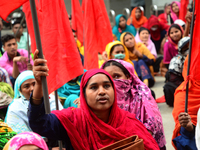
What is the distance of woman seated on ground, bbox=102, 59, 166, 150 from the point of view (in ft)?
8.04

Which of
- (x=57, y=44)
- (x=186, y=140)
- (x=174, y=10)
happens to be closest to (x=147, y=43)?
(x=174, y=10)

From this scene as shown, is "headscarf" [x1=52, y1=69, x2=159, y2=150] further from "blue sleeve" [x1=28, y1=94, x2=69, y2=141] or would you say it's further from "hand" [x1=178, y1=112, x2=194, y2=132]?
"hand" [x1=178, y1=112, x2=194, y2=132]

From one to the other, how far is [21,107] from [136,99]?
45.6 inches

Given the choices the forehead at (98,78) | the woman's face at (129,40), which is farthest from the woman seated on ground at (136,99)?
the woman's face at (129,40)

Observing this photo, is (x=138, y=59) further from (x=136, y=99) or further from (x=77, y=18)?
(x=136, y=99)

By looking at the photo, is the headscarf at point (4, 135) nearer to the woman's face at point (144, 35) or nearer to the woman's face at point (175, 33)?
the woman's face at point (175, 33)

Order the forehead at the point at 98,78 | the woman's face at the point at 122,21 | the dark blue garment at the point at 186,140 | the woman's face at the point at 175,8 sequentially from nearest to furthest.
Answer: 1. the forehead at the point at 98,78
2. the dark blue garment at the point at 186,140
3. the woman's face at the point at 122,21
4. the woman's face at the point at 175,8

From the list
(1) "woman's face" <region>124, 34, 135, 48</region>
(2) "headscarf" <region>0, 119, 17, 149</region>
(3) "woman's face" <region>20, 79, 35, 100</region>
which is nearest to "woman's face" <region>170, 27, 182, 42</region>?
(1) "woman's face" <region>124, 34, 135, 48</region>

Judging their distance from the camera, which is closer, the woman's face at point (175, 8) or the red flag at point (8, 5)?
the red flag at point (8, 5)

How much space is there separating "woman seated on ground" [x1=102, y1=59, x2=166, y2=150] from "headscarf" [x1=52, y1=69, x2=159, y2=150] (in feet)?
1.48

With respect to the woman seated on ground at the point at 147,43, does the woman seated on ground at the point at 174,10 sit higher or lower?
higher

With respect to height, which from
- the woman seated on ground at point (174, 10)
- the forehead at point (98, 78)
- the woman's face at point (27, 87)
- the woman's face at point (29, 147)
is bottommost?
the woman's face at point (29, 147)

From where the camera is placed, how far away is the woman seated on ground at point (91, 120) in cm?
169

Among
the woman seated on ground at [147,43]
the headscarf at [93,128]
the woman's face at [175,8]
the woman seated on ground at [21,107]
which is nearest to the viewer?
the headscarf at [93,128]
